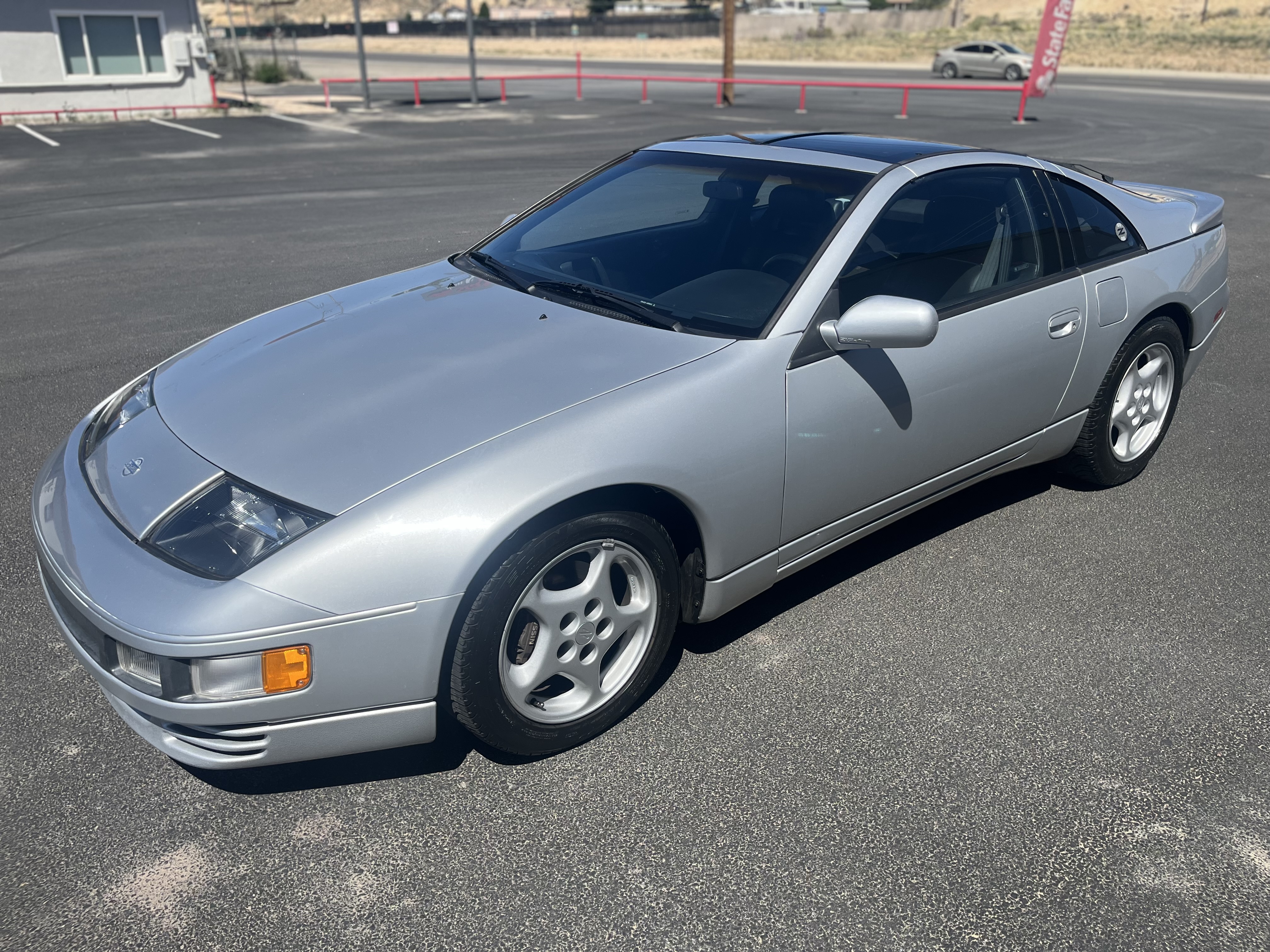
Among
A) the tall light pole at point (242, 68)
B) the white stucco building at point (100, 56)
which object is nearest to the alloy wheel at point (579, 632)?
the white stucco building at point (100, 56)

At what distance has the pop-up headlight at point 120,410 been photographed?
3.10 meters

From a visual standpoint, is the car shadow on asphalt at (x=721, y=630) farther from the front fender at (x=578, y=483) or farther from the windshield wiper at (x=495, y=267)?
the windshield wiper at (x=495, y=267)

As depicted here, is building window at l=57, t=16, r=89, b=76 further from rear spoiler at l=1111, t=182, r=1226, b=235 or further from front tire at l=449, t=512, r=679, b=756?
front tire at l=449, t=512, r=679, b=756

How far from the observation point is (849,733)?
296cm

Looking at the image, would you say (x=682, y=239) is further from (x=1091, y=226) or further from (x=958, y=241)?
(x=1091, y=226)

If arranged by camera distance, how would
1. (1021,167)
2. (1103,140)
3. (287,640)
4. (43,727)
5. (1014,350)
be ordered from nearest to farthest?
(287,640) < (43,727) < (1014,350) < (1021,167) < (1103,140)

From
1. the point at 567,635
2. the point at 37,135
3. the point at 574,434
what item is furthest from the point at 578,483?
the point at 37,135

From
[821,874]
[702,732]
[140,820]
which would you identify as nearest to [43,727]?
[140,820]

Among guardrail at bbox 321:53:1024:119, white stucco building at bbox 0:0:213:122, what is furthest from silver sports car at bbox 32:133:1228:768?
white stucco building at bbox 0:0:213:122

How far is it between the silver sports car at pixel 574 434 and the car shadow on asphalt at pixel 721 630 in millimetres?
255

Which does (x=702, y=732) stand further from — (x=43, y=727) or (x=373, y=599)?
(x=43, y=727)

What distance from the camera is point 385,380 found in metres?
2.93

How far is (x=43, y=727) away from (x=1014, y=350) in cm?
347

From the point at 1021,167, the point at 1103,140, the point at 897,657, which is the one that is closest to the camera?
the point at 897,657
